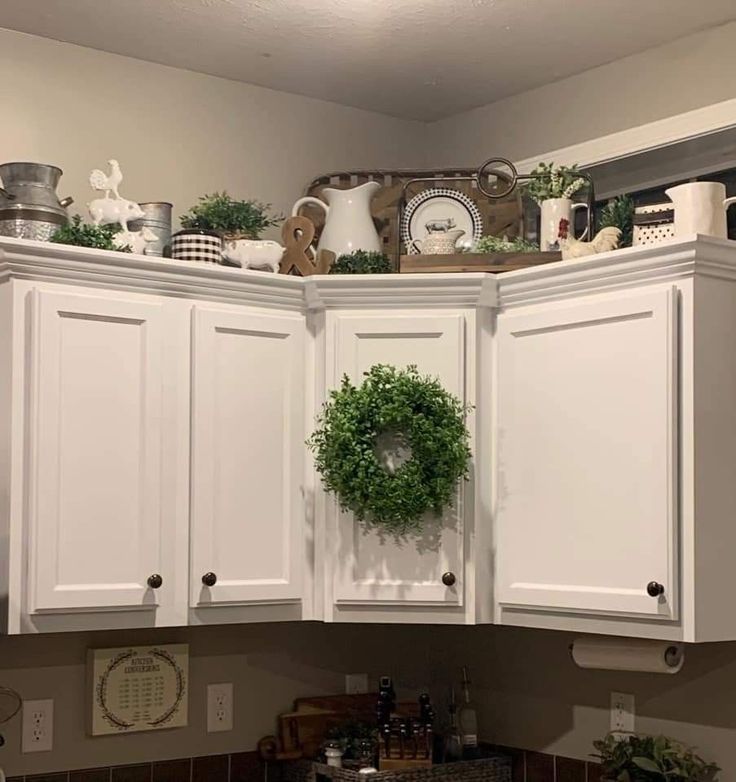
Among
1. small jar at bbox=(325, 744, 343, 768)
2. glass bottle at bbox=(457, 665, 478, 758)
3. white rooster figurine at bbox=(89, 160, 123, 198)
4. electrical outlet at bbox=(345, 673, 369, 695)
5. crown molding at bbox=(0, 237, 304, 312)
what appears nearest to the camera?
crown molding at bbox=(0, 237, 304, 312)

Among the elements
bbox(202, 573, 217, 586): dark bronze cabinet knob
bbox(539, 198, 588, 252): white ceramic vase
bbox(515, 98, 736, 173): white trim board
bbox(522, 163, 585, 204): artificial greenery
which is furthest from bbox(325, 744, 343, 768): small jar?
bbox(515, 98, 736, 173): white trim board

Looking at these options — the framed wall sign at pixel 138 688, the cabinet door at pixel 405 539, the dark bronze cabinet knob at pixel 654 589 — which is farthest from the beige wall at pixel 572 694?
the framed wall sign at pixel 138 688

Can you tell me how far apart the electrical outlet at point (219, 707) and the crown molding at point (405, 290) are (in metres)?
1.07

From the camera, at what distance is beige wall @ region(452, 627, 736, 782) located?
3078 mm

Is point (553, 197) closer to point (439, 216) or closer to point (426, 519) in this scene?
point (439, 216)

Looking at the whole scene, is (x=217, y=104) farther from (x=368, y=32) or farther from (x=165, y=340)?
(x=165, y=340)

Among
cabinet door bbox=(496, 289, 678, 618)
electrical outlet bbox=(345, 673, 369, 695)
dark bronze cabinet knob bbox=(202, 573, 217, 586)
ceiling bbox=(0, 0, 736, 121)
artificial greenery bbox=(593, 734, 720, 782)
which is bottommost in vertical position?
artificial greenery bbox=(593, 734, 720, 782)

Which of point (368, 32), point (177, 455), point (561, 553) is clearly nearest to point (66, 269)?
point (177, 455)

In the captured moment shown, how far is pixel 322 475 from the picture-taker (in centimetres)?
316

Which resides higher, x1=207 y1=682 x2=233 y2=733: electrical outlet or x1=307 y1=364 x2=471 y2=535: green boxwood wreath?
x1=307 y1=364 x2=471 y2=535: green boxwood wreath

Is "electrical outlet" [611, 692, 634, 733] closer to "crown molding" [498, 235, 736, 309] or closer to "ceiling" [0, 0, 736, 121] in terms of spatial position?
"crown molding" [498, 235, 736, 309]

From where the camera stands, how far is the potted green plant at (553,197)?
3244 mm

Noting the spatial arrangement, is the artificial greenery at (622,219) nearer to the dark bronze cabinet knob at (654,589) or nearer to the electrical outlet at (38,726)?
the dark bronze cabinet knob at (654,589)

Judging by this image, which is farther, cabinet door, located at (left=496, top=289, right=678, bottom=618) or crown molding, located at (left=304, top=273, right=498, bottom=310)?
crown molding, located at (left=304, top=273, right=498, bottom=310)
